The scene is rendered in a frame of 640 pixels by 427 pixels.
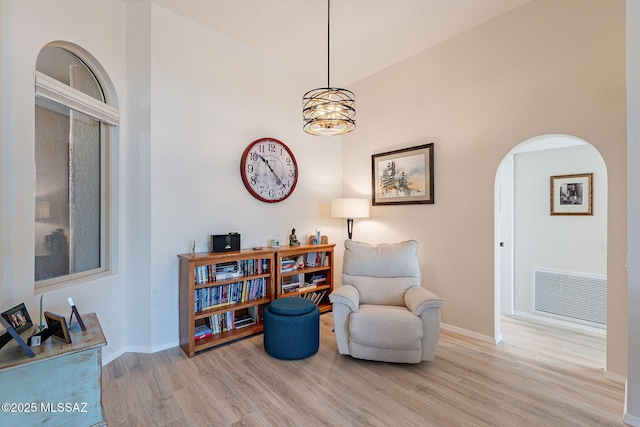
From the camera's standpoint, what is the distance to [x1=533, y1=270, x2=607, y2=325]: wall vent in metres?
3.22

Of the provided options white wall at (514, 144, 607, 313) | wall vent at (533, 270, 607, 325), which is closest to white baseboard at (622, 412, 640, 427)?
wall vent at (533, 270, 607, 325)

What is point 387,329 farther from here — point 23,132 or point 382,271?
point 23,132

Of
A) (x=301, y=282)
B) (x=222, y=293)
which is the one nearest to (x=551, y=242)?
(x=301, y=282)

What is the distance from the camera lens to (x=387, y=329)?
2348 millimetres

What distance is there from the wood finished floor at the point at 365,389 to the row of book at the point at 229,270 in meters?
0.67

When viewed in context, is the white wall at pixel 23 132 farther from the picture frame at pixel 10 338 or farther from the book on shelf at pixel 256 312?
the book on shelf at pixel 256 312

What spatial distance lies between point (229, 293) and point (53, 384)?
1.62 metres

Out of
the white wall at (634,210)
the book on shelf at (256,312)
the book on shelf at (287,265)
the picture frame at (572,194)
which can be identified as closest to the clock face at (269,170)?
the book on shelf at (287,265)

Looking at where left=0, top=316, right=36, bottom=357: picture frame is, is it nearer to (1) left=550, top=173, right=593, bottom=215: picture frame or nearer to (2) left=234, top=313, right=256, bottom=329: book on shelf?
(2) left=234, top=313, right=256, bottom=329: book on shelf

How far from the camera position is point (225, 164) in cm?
313

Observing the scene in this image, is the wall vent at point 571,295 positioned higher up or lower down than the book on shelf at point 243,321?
higher up

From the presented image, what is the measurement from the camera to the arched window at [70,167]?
206 cm

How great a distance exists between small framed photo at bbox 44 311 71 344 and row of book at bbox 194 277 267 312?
1.24 m

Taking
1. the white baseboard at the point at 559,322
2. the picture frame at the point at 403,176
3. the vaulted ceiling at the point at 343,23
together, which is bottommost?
the white baseboard at the point at 559,322
